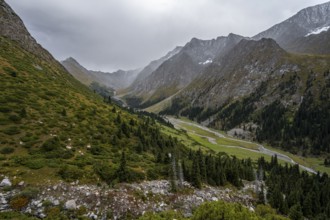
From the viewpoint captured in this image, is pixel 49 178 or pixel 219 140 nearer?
pixel 49 178

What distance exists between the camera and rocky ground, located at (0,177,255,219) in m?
27.0

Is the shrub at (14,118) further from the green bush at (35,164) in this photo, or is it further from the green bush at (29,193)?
the green bush at (29,193)

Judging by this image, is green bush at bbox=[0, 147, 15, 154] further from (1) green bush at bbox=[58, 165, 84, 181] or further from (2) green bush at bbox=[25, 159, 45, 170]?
(1) green bush at bbox=[58, 165, 84, 181]

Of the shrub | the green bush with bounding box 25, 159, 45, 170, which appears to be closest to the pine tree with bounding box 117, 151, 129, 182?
the green bush with bounding box 25, 159, 45, 170

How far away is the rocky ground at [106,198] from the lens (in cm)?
2701

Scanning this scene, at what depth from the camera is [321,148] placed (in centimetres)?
16200

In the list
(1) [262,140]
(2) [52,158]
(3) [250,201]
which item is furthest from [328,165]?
(2) [52,158]

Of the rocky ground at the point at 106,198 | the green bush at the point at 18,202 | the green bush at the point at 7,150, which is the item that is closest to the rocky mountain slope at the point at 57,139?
the green bush at the point at 7,150

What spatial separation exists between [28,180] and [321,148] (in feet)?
579

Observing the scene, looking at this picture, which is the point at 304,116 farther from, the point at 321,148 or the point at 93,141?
the point at 93,141

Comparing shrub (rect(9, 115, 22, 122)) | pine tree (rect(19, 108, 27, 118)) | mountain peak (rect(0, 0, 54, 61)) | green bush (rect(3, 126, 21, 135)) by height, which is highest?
mountain peak (rect(0, 0, 54, 61))

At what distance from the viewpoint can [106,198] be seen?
99.9 ft

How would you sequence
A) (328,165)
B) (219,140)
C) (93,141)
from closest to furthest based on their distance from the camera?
(93,141) < (328,165) < (219,140)

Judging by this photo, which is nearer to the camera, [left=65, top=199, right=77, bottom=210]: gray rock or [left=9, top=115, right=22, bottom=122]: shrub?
[left=65, top=199, right=77, bottom=210]: gray rock
